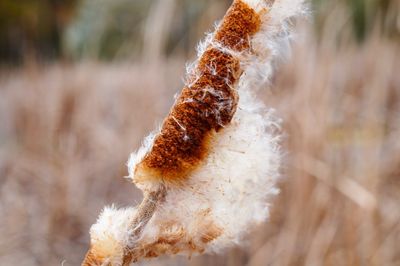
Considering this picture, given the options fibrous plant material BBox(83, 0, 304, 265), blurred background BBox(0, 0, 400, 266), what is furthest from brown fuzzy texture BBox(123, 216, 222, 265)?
blurred background BBox(0, 0, 400, 266)

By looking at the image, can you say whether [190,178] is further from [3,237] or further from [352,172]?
[3,237]

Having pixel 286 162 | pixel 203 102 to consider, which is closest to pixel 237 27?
pixel 203 102

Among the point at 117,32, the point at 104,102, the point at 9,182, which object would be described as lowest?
the point at 9,182

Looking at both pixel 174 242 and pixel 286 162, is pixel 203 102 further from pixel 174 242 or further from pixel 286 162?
pixel 286 162

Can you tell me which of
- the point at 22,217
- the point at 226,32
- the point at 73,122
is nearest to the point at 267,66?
the point at 226,32

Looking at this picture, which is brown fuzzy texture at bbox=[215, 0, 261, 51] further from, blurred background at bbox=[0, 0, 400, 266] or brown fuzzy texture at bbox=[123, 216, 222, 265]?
blurred background at bbox=[0, 0, 400, 266]

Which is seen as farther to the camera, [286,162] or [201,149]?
[286,162]

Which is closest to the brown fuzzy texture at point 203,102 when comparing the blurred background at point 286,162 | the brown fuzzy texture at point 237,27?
the brown fuzzy texture at point 237,27
